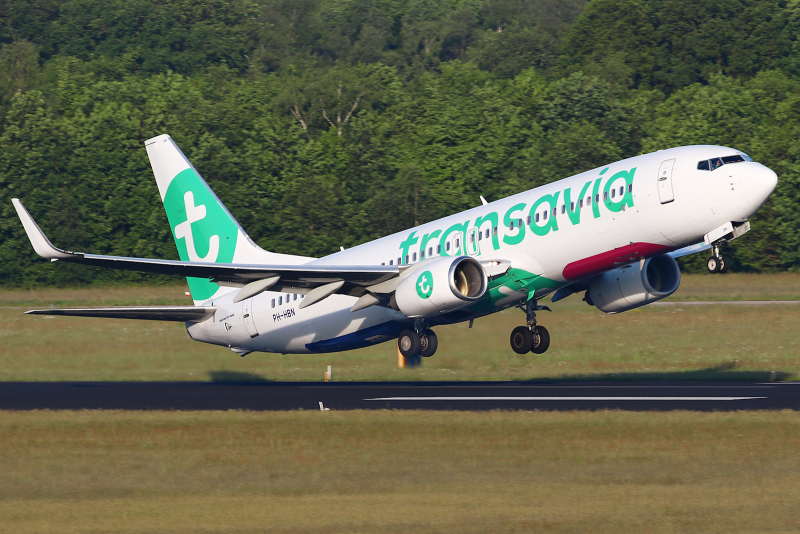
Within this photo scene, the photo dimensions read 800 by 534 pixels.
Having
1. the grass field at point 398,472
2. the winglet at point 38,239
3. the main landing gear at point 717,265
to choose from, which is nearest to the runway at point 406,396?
the grass field at point 398,472

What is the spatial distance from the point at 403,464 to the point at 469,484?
2339 mm

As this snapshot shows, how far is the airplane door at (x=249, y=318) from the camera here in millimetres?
38219

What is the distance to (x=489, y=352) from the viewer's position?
122 feet

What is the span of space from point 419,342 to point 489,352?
439 centimetres

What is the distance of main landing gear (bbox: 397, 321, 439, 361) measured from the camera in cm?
3375

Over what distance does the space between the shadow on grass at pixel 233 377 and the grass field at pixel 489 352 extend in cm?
6

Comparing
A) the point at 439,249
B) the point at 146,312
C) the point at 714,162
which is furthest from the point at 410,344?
the point at 714,162

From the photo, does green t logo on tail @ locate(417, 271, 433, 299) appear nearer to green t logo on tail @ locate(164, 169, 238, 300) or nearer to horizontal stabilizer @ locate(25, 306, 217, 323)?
horizontal stabilizer @ locate(25, 306, 217, 323)

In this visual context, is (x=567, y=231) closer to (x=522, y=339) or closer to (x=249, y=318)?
(x=522, y=339)

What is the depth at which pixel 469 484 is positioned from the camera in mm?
19906

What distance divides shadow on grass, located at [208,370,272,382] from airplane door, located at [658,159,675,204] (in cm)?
1965

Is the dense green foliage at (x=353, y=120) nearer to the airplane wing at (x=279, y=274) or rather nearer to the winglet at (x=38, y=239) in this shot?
the airplane wing at (x=279, y=274)

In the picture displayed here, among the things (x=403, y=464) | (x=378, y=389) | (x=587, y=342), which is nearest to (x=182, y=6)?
(x=587, y=342)

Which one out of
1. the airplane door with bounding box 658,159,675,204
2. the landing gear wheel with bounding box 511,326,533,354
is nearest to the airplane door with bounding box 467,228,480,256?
the landing gear wheel with bounding box 511,326,533,354
